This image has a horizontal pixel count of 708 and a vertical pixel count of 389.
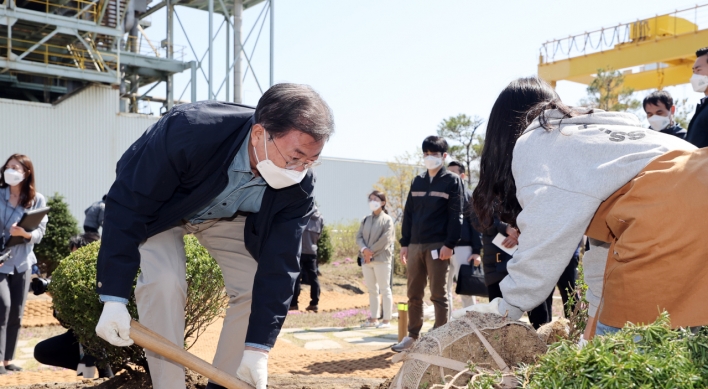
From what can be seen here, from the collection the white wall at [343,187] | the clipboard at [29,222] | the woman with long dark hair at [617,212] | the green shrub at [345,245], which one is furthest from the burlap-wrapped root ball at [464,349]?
the white wall at [343,187]

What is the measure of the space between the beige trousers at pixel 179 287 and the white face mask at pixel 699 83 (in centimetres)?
364

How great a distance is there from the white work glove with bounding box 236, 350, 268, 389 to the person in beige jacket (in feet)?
19.2

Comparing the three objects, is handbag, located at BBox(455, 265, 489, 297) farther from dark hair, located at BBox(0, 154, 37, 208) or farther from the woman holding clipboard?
dark hair, located at BBox(0, 154, 37, 208)

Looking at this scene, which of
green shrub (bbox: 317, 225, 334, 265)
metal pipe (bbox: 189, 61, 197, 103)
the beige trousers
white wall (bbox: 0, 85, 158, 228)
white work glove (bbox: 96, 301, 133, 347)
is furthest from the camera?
metal pipe (bbox: 189, 61, 197, 103)

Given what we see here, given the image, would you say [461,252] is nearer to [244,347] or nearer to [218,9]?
[244,347]

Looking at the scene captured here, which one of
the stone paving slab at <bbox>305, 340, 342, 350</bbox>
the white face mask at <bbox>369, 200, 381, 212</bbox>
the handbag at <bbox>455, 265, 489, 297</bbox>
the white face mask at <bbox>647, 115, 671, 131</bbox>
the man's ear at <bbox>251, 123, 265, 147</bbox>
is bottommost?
the stone paving slab at <bbox>305, 340, 342, 350</bbox>

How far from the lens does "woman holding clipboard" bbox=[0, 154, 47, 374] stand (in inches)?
228

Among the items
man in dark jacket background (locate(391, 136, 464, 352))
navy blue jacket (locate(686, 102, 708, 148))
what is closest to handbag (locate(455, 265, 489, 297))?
man in dark jacket background (locate(391, 136, 464, 352))

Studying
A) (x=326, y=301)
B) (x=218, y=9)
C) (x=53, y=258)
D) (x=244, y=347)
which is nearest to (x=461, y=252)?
(x=244, y=347)

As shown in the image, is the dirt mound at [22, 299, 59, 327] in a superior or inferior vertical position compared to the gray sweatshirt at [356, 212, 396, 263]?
inferior

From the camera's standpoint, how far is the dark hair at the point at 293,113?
287 cm

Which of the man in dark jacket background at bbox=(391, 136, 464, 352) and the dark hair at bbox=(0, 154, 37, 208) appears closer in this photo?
the dark hair at bbox=(0, 154, 37, 208)

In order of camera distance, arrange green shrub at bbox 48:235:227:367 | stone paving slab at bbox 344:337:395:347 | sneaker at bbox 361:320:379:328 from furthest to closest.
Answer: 1. sneaker at bbox 361:320:379:328
2. stone paving slab at bbox 344:337:395:347
3. green shrub at bbox 48:235:227:367

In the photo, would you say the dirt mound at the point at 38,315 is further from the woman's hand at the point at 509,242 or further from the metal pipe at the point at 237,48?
the metal pipe at the point at 237,48
